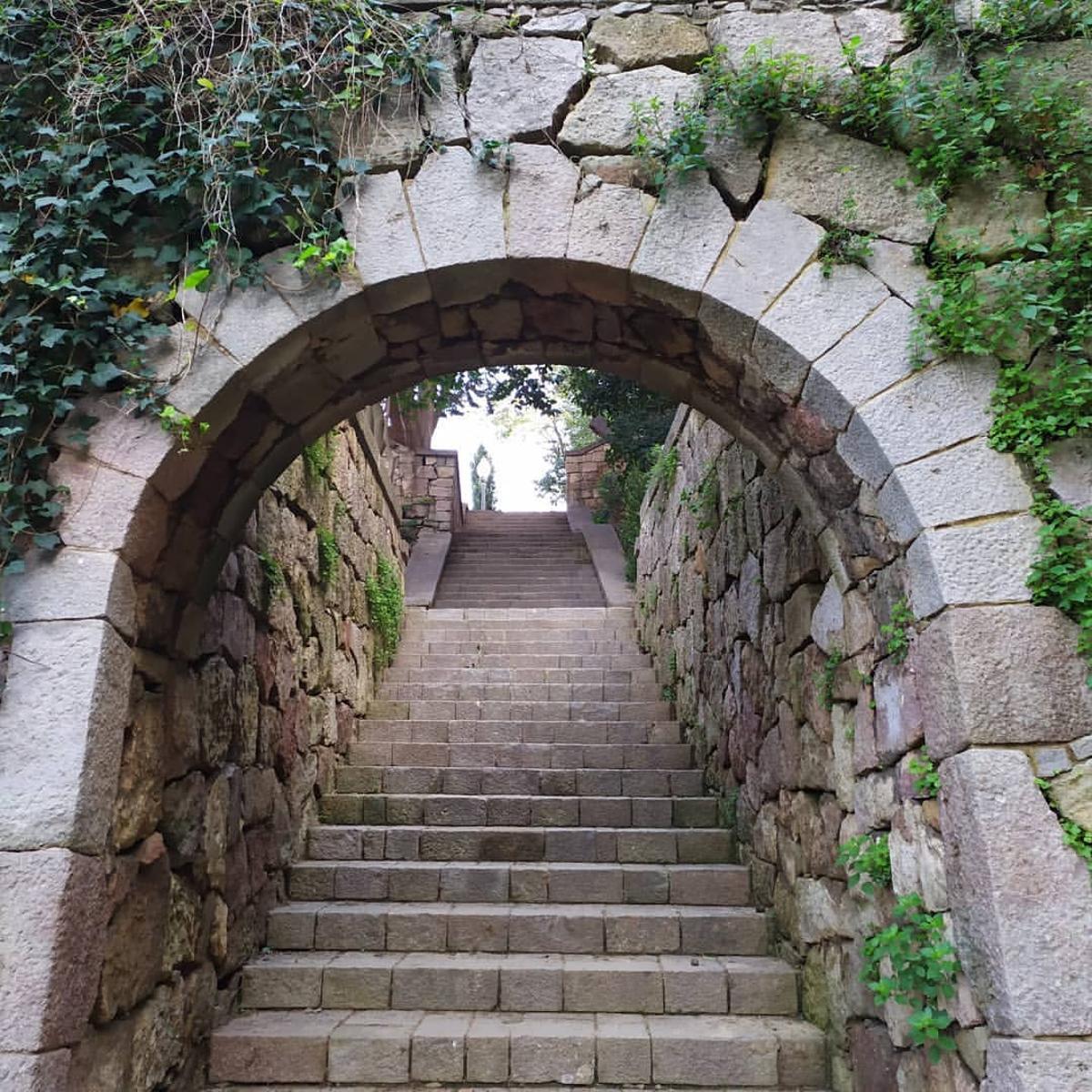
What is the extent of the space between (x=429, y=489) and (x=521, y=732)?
6.81m

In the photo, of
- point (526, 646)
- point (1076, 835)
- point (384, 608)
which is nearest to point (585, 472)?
point (526, 646)

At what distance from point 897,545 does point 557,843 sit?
91.9 inches

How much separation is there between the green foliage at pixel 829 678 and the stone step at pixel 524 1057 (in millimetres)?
1068

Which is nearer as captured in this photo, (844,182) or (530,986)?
(844,182)

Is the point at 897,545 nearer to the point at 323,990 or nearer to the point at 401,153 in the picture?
the point at 401,153

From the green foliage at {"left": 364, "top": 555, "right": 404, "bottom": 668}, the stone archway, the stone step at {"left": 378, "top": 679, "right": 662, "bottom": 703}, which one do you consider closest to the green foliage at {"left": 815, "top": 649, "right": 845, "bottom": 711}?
the stone archway

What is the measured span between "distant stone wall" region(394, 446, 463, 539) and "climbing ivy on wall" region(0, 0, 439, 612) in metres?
8.25

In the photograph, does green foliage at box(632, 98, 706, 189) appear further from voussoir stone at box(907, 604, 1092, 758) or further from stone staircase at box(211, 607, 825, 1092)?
stone staircase at box(211, 607, 825, 1092)

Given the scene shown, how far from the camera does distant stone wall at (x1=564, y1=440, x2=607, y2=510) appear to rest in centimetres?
1310

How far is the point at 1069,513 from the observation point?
6.15 feet

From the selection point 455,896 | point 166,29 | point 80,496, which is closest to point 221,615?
point 80,496

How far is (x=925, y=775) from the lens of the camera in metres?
1.97

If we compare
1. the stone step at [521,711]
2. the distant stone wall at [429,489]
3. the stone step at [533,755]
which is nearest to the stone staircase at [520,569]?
the distant stone wall at [429,489]

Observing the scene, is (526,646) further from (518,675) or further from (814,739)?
(814,739)
